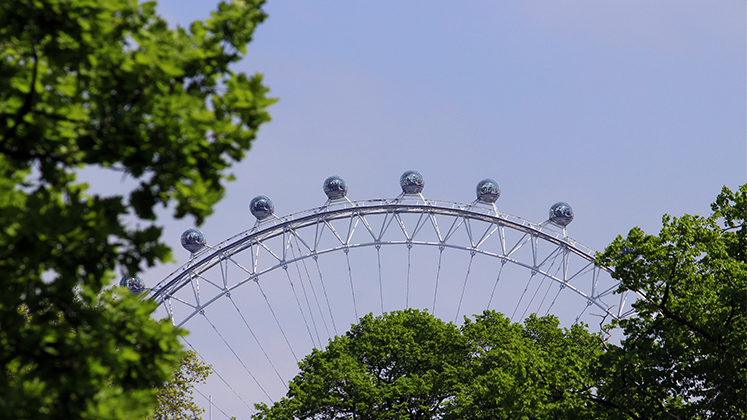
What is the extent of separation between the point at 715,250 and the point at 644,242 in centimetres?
181

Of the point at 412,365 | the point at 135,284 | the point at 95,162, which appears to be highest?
the point at 135,284

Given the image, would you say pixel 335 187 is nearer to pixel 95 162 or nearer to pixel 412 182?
pixel 412 182

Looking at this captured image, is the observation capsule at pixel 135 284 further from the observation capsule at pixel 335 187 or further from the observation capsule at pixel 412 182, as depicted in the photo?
the observation capsule at pixel 412 182

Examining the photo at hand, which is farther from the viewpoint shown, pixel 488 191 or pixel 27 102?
pixel 488 191

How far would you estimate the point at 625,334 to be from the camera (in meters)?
21.0

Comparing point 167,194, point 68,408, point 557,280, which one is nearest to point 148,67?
point 167,194

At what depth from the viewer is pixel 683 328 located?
765 inches

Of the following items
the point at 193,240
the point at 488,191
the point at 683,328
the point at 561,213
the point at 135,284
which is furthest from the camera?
the point at 135,284

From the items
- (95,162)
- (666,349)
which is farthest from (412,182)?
(95,162)

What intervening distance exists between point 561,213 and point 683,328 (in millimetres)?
24203

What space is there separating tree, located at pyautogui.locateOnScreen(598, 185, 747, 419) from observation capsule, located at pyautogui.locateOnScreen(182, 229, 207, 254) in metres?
29.6

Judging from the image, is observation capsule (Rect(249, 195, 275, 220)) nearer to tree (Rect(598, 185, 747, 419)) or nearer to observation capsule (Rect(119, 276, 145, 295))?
observation capsule (Rect(119, 276, 145, 295))

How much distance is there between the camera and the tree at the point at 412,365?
34656mm

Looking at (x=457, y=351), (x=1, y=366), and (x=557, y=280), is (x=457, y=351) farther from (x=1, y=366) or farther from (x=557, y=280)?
(x=1, y=366)
